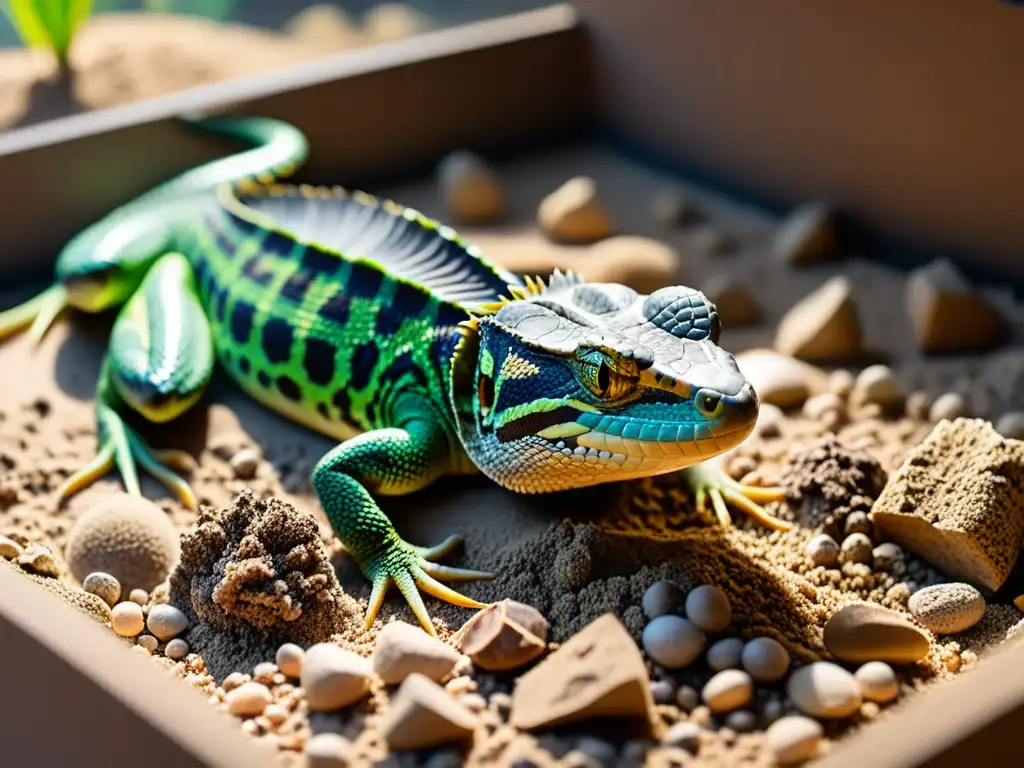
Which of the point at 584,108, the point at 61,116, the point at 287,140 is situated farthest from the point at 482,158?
the point at 61,116

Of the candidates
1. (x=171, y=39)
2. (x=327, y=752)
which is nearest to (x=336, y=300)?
(x=327, y=752)

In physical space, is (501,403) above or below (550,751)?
above

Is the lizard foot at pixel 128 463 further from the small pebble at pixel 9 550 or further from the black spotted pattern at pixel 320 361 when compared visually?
the black spotted pattern at pixel 320 361

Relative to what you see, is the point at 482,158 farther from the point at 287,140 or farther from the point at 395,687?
the point at 395,687

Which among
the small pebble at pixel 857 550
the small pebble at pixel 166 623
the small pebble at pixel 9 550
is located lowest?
the small pebble at pixel 857 550

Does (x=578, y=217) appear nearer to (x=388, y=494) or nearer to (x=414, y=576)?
(x=388, y=494)

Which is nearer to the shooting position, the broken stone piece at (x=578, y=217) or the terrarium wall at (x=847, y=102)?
the terrarium wall at (x=847, y=102)

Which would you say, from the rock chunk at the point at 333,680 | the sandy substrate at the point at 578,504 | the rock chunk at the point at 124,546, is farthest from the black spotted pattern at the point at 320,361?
the rock chunk at the point at 333,680
